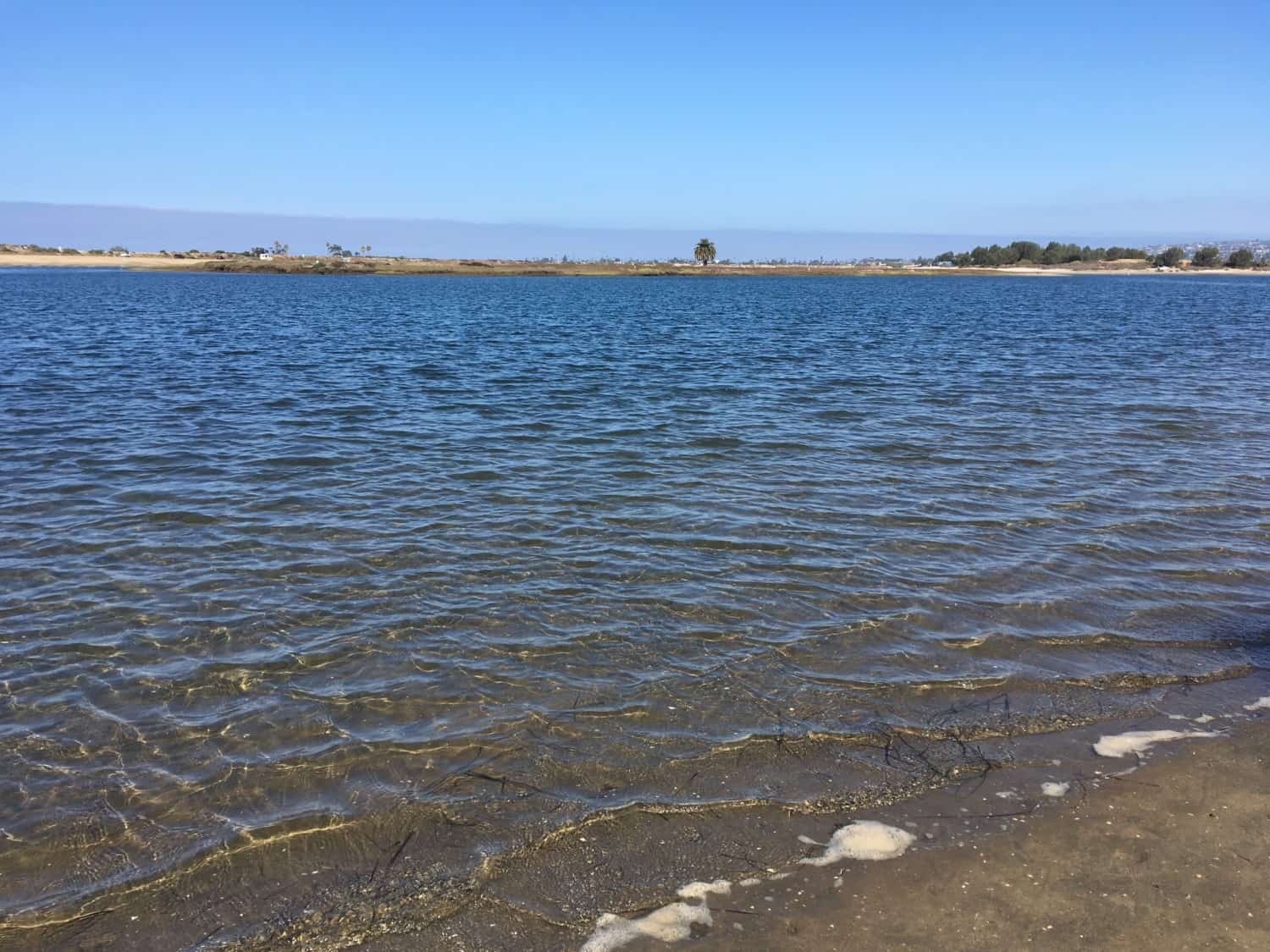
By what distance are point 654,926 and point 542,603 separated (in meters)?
4.80

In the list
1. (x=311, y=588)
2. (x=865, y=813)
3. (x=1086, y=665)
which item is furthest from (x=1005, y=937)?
(x=311, y=588)

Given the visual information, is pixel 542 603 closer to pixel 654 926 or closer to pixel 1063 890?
pixel 654 926

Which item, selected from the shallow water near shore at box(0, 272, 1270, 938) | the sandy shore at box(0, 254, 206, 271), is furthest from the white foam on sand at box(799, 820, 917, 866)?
the sandy shore at box(0, 254, 206, 271)

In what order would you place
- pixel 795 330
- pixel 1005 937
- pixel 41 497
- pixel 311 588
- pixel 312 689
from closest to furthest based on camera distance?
pixel 1005 937 < pixel 312 689 < pixel 311 588 < pixel 41 497 < pixel 795 330

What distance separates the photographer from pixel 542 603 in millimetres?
9164

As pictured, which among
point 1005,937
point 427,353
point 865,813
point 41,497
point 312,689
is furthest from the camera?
point 427,353

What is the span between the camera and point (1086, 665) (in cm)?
784

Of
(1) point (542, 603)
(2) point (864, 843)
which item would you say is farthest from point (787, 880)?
(1) point (542, 603)

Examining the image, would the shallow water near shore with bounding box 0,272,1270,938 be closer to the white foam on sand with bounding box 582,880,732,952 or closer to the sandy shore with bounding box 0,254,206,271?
the white foam on sand with bounding box 582,880,732,952

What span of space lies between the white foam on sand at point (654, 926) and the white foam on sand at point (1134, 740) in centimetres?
360

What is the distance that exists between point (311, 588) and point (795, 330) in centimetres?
4102

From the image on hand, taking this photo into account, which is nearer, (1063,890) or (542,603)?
(1063,890)

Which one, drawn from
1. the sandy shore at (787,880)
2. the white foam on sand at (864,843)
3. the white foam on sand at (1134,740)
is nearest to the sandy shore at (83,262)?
the sandy shore at (787,880)

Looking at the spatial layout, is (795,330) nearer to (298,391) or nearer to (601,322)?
(601,322)
